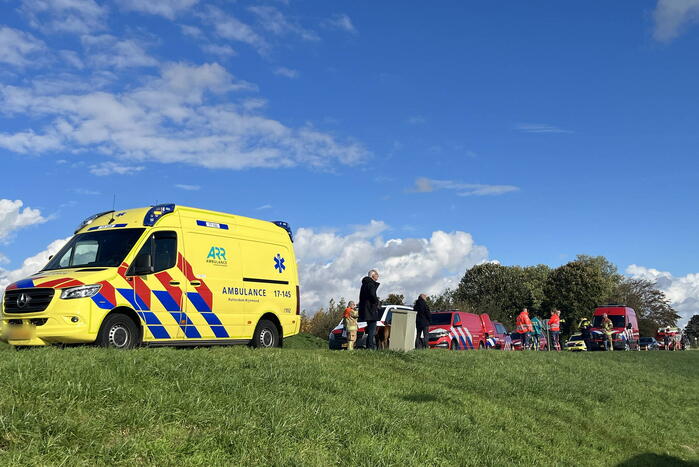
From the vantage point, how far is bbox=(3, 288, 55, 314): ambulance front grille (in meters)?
10.4

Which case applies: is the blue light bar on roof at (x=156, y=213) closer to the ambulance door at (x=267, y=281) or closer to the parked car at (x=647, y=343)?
the ambulance door at (x=267, y=281)

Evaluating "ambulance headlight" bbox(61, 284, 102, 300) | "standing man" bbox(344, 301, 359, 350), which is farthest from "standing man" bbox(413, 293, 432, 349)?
"ambulance headlight" bbox(61, 284, 102, 300)

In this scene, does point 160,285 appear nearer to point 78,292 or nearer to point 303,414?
point 78,292

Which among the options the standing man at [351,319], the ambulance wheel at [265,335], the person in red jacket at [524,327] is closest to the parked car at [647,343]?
the person in red jacket at [524,327]

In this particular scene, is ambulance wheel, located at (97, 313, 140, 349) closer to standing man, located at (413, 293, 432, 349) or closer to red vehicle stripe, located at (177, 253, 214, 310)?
red vehicle stripe, located at (177, 253, 214, 310)

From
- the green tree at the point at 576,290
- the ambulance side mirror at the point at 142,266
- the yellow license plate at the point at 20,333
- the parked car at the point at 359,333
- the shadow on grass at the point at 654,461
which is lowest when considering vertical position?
the shadow on grass at the point at 654,461

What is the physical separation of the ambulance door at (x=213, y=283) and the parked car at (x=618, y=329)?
27.4 m

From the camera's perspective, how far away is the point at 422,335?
20.0 meters

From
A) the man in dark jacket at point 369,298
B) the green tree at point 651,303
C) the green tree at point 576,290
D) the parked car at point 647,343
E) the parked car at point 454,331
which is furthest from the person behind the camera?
the green tree at point 651,303

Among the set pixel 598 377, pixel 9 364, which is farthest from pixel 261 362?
pixel 598 377

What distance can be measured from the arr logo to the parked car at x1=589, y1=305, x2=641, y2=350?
90.9 feet

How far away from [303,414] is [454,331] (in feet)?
54.5

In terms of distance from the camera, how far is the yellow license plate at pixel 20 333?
1038 cm

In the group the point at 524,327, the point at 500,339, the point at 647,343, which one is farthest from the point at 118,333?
the point at 647,343
